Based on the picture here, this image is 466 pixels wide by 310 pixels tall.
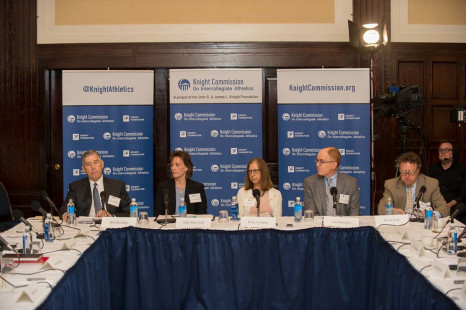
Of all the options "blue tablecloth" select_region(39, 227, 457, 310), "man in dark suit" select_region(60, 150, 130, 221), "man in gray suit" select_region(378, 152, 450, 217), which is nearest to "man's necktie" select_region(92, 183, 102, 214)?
"man in dark suit" select_region(60, 150, 130, 221)

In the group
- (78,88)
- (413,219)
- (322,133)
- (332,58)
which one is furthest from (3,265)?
(332,58)

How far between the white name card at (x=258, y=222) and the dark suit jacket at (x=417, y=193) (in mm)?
1304

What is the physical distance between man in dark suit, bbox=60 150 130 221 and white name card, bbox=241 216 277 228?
1.34 metres

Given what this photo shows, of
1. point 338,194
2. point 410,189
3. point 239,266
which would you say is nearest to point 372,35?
point 410,189

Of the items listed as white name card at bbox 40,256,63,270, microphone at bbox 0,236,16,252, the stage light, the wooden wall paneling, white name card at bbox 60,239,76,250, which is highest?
the stage light

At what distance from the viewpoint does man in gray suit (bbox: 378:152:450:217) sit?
4820 millimetres

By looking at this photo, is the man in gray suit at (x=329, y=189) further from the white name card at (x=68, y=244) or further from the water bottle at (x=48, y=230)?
the water bottle at (x=48, y=230)

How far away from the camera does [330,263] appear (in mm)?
4062

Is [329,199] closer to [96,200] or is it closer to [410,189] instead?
[410,189]

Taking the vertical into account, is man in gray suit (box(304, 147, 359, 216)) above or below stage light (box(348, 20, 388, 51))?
below

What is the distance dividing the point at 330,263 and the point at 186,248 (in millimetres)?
1094

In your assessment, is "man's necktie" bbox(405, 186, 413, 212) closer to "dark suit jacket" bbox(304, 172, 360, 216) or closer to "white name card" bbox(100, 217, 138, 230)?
"dark suit jacket" bbox(304, 172, 360, 216)

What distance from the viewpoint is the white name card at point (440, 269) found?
292cm

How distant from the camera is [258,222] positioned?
421 centimetres
